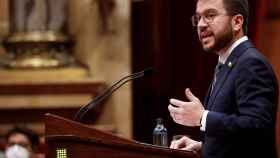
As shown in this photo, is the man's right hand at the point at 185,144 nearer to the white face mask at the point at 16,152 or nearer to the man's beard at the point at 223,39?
the man's beard at the point at 223,39

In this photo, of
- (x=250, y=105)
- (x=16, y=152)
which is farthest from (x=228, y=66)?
(x=16, y=152)

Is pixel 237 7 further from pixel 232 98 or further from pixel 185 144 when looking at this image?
pixel 185 144

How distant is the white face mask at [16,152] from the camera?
3.06 m

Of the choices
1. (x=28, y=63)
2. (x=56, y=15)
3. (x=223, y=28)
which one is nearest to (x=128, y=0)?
(x=56, y=15)

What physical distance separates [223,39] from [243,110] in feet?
0.80

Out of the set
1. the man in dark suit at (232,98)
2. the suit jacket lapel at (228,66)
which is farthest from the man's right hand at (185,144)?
the suit jacket lapel at (228,66)

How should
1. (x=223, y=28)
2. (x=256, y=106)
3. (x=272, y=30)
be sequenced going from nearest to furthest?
(x=256, y=106) < (x=223, y=28) < (x=272, y=30)

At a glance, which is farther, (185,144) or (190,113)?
(185,144)

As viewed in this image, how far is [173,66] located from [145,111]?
12.5 inches

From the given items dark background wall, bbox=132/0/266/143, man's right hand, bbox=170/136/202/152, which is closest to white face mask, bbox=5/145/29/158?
dark background wall, bbox=132/0/266/143

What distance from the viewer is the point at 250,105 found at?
5.58 ft

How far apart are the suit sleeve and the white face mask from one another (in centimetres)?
146

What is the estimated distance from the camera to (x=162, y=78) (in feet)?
13.5

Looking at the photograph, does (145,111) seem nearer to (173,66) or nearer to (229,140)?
(173,66)
